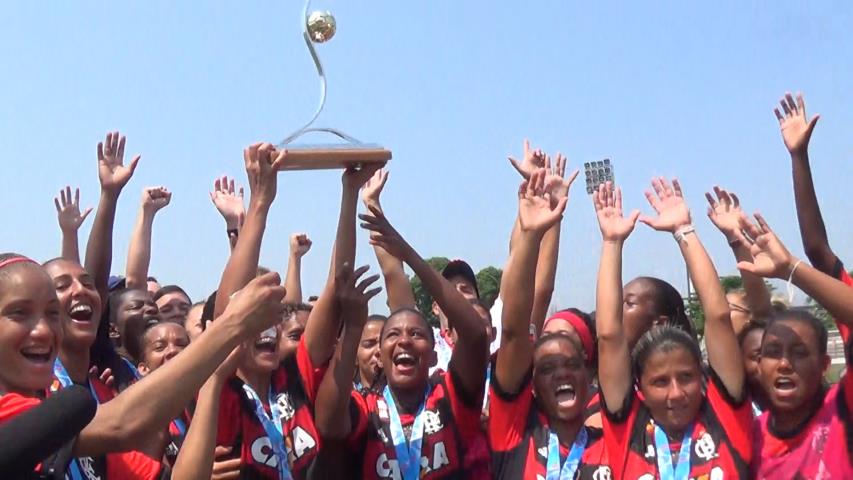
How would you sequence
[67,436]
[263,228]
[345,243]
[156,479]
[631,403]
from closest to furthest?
1. [67,436]
2. [156,479]
3. [263,228]
4. [631,403]
5. [345,243]

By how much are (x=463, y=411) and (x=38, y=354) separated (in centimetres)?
224

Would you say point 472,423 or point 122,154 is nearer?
point 472,423

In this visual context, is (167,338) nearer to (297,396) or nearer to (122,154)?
(297,396)

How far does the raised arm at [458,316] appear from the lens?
13.9 feet

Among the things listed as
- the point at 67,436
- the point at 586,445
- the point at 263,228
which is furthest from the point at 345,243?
the point at 67,436

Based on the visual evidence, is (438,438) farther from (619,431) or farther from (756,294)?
(756,294)

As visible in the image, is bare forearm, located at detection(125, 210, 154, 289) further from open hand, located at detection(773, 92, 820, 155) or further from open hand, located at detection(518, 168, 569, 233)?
open hand, located at detection(773, 92, 820, 155)

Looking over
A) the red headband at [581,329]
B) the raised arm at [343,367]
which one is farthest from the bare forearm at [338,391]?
the red headband at [581,329]

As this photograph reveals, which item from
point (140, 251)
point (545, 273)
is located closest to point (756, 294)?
point (545, 273)

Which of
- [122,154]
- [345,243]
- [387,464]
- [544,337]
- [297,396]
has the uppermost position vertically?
[122,154]

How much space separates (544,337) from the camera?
180 inches

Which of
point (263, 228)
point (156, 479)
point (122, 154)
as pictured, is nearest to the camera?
point (156, 479)

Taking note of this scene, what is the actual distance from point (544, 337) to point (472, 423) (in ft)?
1.87

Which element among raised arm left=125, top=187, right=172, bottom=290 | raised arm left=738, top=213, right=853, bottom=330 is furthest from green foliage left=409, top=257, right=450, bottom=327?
raised arm left=738, top=213, right=853, bottom=330
